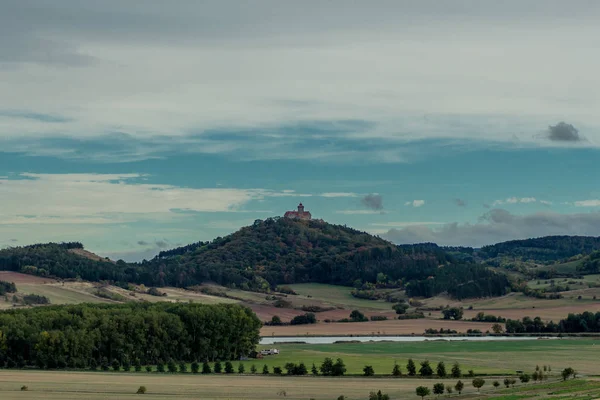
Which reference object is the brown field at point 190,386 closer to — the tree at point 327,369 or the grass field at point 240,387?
the grass field at point 240,387

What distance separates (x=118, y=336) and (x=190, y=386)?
51.8 meters

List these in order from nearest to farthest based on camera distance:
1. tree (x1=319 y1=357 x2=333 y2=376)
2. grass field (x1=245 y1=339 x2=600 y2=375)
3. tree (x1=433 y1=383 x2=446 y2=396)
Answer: tree (x1=433 y1=383 x2=446 y2=396) < tree (x1=319 y1=357 x2=333 y2=376) < grass field (x1=245 y1=339 x2=600 y2=375)

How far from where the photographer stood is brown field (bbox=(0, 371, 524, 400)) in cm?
11712

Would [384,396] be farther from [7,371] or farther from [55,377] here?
[7,371]

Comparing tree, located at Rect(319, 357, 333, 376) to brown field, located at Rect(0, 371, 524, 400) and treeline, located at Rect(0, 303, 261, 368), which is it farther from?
treeline, located at Rect(0, 303, 261, 368)

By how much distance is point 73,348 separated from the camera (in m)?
170

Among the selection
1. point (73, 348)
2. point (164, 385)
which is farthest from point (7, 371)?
point (164, 385)

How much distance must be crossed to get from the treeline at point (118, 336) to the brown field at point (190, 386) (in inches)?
681

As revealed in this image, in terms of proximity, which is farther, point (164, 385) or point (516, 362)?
point (516, 362)

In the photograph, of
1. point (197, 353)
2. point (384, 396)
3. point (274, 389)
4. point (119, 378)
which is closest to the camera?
point (384, 396)

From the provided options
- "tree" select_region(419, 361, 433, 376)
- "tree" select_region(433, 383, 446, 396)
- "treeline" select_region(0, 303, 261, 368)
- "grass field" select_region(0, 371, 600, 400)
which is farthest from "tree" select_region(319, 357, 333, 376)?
"treeline" select_region(0, 303, 261, 368)

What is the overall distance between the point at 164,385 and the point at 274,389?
1614 centimetres

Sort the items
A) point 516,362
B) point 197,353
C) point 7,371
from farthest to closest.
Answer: point 197,353
point 516,362
point 7,371

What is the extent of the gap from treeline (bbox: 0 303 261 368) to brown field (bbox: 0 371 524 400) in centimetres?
1730
